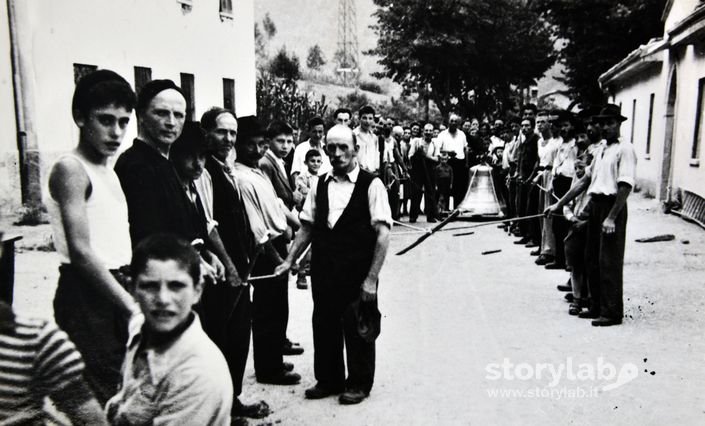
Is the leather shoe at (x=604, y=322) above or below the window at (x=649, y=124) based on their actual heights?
below

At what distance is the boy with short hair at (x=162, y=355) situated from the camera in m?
2.48

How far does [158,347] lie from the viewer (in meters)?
2.52

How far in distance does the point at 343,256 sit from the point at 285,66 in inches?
730

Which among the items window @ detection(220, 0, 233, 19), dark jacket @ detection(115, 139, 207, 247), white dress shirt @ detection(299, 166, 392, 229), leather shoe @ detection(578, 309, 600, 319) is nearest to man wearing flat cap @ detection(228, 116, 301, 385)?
white dress shirt @ detection(299, 166, 392, 229)

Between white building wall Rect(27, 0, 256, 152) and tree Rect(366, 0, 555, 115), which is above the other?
tree Rect(366, 0, 555, 115)

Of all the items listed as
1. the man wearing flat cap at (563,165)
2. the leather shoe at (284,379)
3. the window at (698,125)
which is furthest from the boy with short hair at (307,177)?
the window at (698,125)

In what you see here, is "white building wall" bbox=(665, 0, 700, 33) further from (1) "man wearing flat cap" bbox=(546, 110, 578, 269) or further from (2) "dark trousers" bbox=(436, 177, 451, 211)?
(1) "man wearing flat cap" bbox=(546, 110, 578, 269)

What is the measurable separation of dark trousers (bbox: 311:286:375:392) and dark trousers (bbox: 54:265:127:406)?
2447 millimetres

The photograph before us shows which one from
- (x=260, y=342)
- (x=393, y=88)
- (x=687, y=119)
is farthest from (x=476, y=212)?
(x=393, y=88)

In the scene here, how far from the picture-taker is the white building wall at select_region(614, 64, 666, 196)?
18062 millimetres

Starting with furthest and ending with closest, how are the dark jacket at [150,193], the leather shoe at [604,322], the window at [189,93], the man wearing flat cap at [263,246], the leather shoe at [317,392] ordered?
1. the leather shoe at [604,322]
2. the leather shoe at [317,392]
3. the man wearing flat cap at [263,246]
4. the window at [189,93]
5. the dark jacket at [150,193]

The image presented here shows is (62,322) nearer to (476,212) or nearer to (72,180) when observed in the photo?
(72,180)

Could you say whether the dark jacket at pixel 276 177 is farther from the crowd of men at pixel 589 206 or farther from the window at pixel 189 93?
the window at pixel 189 93

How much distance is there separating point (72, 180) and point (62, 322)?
48 centimetres
